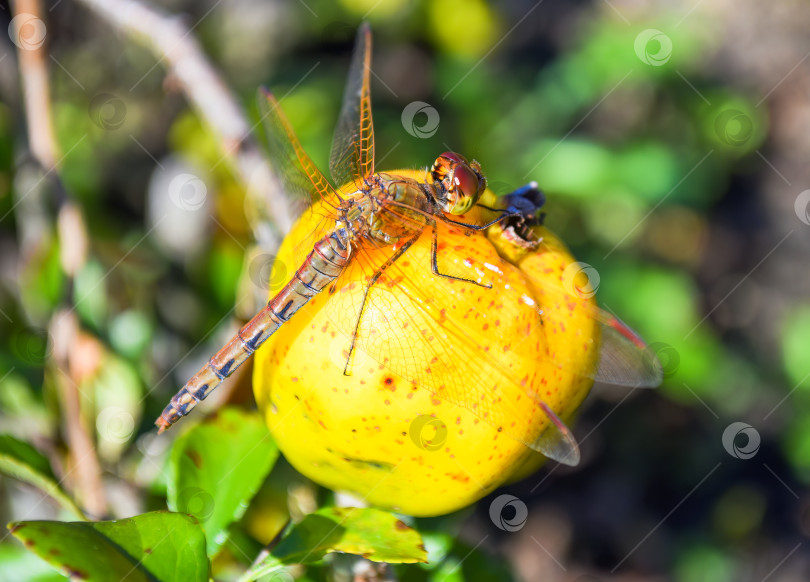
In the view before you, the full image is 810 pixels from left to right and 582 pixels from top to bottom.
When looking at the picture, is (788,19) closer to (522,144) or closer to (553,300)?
(522,144)

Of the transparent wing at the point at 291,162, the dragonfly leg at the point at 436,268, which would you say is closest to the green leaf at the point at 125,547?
the dragonfly leg at the point at 436,268

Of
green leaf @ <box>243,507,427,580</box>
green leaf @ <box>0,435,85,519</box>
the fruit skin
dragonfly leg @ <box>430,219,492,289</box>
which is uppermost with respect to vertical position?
dragonfly leg @ <box>430,219,492,289</box>

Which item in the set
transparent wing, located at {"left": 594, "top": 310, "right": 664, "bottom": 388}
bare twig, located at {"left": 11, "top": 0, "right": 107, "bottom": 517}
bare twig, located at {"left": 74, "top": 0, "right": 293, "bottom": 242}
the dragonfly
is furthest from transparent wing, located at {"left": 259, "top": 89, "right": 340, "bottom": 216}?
bare twig, located at {"left": 11, "top": 0, "right": 107, "bottom": 517}

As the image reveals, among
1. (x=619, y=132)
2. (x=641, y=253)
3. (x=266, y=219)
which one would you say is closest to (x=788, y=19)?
(x=619, y=132)

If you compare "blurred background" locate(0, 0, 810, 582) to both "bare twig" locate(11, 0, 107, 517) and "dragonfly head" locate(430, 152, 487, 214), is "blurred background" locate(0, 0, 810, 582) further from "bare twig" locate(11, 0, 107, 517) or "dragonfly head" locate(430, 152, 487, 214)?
"dragonfly head" locate(430, 152, 487, 214)

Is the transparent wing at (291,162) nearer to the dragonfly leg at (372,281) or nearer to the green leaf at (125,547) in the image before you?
the dragonfly leg at (372,281)

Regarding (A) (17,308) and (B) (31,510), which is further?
(A) (17,308)
